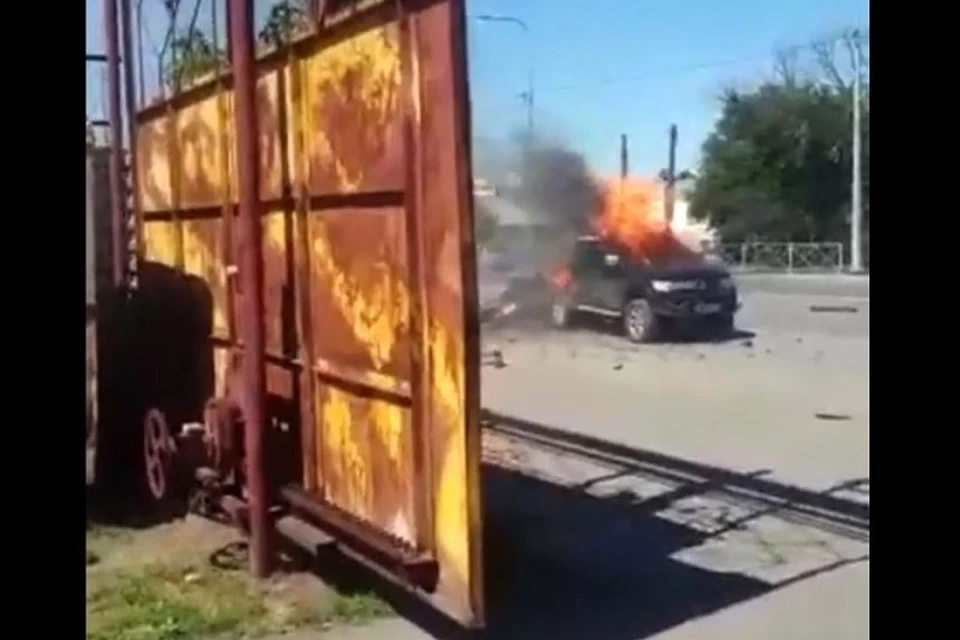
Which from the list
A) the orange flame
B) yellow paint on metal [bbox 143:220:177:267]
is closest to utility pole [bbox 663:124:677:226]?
the orange flame

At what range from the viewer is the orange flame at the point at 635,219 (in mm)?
1333

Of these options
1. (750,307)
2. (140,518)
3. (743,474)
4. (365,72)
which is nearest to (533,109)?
(365,72)

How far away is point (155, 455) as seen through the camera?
1.39 meters

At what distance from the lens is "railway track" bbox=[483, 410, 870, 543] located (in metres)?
1.38

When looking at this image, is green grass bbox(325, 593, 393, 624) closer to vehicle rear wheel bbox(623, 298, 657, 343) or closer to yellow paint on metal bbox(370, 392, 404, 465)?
yellow paint on metal bbox(370, 392, 404, 465)

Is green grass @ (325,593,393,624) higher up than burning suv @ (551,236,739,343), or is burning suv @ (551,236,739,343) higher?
burning suv @ (551,236,739,343)

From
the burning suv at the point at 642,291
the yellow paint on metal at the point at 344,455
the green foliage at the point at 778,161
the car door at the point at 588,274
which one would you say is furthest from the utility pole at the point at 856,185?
the yellow paint on metal at the point at 344,455

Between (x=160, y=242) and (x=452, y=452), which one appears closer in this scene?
(x=452, y=452)

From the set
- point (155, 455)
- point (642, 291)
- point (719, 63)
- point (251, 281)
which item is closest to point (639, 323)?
point (642, 291)

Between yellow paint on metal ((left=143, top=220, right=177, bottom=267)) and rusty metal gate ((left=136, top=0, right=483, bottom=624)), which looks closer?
rusty metal gate ((left=136, top=0, right=483, bottom=624))

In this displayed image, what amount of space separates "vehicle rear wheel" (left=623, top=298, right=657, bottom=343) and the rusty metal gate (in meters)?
0.15

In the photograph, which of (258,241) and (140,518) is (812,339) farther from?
(140,518)

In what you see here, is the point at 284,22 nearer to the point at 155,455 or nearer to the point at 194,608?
the point at 155,455

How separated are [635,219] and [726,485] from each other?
257 mm
